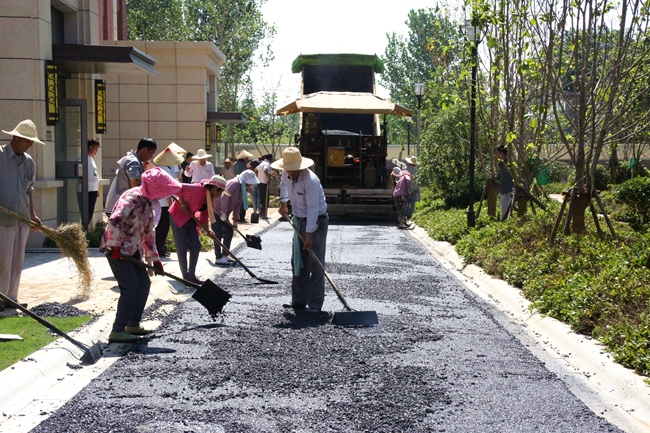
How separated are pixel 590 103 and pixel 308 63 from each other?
16.2m

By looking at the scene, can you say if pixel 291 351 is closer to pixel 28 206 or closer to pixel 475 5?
pixel 28 206

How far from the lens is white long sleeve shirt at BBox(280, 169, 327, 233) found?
31.8ft

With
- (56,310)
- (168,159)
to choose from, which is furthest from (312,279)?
(168,159)

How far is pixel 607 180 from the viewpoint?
34.8 metres

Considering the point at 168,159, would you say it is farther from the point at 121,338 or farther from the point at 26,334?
the point at 26,334

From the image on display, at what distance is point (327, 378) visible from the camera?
22.2ft

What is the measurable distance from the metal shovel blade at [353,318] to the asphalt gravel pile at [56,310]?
8.10 ft

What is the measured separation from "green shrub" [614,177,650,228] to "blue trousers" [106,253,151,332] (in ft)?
39.7

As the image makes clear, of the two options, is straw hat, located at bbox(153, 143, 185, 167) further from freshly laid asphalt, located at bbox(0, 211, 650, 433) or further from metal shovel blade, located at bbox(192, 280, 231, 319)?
metal shovel blade, located at bbox(192, 280, 231, 319)

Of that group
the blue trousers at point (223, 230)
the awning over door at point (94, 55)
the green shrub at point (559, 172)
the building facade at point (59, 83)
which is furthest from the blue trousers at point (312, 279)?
the green shrub at point (559, 172)

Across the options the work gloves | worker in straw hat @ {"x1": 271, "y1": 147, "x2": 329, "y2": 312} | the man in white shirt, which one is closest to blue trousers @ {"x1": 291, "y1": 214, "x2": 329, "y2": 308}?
worker in straw hat @ {"x1": 271, "y1": 147, "x2": 329, "y2": 312}

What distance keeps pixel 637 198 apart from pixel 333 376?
13031mm

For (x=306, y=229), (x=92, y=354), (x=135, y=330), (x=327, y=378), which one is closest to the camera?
(x=327, y=378)

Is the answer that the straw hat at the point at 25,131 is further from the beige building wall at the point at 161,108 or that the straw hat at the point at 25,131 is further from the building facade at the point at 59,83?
the beige building wall at the point at 161,108
